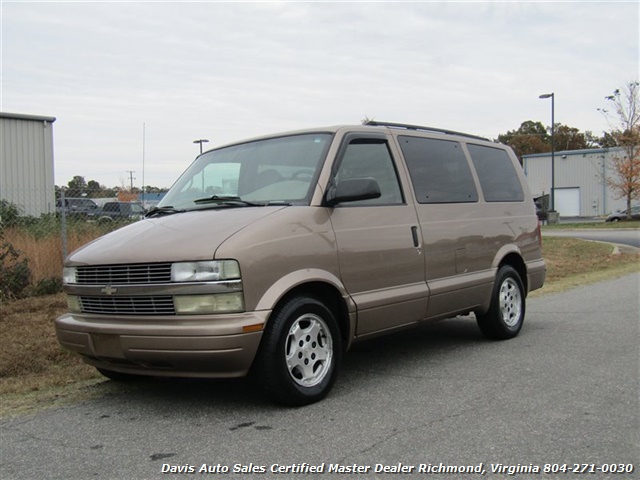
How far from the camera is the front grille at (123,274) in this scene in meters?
4.16

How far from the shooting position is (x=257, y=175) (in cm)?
519

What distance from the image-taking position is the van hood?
4.15m

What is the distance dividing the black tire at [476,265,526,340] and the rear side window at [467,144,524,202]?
0.82m

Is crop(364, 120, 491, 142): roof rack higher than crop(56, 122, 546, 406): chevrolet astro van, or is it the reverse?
crop(364, 120, 491, 142): roof rack

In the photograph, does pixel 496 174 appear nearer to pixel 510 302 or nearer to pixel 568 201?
pixel 510 302

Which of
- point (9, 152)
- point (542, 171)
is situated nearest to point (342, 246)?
point (9, 152)

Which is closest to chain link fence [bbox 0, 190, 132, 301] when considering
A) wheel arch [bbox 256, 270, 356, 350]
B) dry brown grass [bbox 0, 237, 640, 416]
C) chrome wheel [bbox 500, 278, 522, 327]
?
dry brown grass [bbox 0, 237, 640, 416]

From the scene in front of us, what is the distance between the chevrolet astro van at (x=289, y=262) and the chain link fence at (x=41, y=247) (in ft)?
13.0

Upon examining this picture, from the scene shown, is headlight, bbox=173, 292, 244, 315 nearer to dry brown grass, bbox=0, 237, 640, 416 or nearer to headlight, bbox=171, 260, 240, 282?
headlight, bbox=171, 260, 240, 282

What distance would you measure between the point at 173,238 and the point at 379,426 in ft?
6.02

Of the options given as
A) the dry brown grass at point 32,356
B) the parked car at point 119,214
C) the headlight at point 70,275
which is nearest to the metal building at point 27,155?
the parked car at point 119,214

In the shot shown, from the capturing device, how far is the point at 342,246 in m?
4.79

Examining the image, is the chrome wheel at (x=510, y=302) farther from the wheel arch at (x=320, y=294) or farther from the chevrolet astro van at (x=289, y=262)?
the wheel arch at (x=320, y=294)

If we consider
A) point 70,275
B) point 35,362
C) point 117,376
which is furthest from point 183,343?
point 35,362
